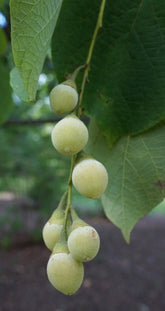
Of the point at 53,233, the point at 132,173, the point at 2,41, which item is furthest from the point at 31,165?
the point at 53,233

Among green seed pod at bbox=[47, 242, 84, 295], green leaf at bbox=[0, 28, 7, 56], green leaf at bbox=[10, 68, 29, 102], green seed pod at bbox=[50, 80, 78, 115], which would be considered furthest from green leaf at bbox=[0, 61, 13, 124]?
green seed pod at bbox=[47, 242, 84, 295]

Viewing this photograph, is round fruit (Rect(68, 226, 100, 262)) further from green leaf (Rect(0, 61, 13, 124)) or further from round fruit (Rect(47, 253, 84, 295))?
green leaf (Rect(0, 61, 13, 124))

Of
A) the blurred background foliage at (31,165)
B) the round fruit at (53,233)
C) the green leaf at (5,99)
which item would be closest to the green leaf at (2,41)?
the green leaf at (5,99)

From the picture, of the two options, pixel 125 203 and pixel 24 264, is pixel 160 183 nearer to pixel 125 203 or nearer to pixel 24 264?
pixel 125 203

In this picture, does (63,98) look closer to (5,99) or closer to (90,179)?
(90,179)

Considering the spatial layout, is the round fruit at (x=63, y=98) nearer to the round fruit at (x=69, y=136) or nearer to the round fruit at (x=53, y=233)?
the round fruit at (x=69, y=136)

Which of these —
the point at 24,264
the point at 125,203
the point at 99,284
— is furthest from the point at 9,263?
the point at 125,203

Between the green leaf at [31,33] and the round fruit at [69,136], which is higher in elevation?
the green leaf at [31,33]
